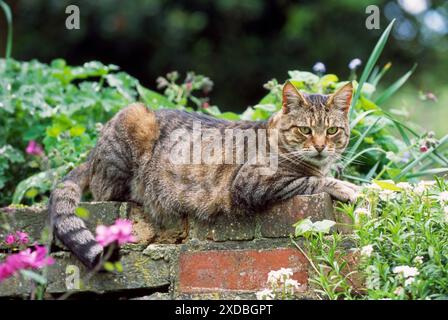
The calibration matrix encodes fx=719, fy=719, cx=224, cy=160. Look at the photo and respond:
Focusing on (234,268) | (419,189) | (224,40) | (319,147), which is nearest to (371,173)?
(319,147)

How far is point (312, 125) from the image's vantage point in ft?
9.80

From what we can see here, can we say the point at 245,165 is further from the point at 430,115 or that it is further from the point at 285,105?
the point at 430,115

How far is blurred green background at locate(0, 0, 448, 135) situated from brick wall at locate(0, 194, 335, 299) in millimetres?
4135

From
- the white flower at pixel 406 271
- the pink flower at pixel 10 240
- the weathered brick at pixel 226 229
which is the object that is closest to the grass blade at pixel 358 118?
the weathered brick at pixel 226 229

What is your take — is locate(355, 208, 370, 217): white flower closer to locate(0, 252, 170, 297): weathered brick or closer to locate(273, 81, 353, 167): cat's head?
locate(273, 81, 353, 167): cat's head

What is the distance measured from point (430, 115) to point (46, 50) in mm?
4374

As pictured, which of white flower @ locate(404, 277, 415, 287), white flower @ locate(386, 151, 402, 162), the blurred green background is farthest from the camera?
the blurred green background

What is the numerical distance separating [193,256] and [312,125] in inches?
30.9

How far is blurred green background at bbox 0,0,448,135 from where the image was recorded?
269 inches

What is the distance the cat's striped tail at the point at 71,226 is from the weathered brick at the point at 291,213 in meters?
0.61

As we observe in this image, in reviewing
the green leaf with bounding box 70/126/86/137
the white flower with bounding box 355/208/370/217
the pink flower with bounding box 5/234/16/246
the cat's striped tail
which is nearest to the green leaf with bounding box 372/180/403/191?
the white flower with bounding box 355/208/370/217

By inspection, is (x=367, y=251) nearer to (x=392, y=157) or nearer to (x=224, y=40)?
(x=392, y=157)

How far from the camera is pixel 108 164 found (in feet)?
10.2
